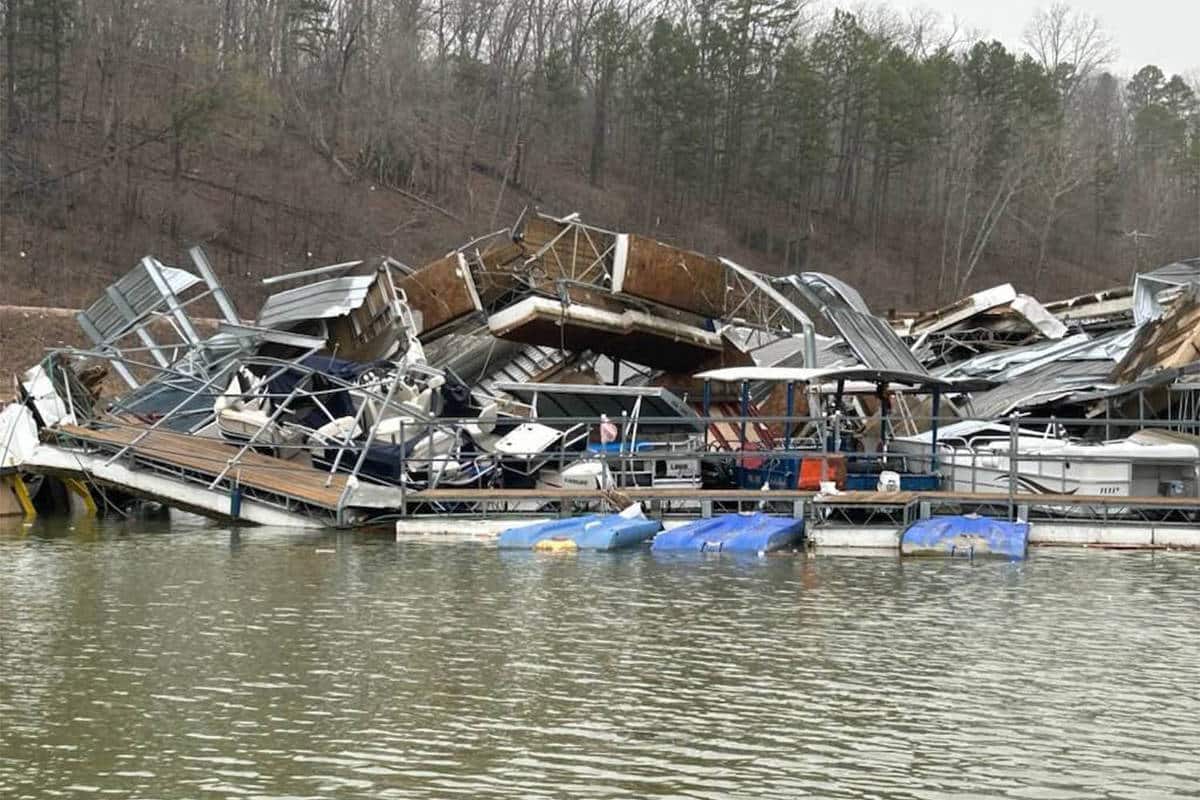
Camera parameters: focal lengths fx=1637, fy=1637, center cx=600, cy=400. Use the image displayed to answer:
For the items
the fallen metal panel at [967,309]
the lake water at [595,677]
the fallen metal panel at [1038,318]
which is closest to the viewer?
the lake water at [595,677]

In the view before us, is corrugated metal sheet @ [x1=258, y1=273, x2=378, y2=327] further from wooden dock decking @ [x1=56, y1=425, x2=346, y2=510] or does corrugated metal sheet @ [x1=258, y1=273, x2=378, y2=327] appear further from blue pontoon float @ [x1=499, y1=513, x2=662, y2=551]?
blue pontoon float @ [x1=499, y1=513, x2=662, y2=551]

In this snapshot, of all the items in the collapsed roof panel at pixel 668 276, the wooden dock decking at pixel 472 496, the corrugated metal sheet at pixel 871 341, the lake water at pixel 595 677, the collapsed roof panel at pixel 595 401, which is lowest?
the lake water at pixel 595 677

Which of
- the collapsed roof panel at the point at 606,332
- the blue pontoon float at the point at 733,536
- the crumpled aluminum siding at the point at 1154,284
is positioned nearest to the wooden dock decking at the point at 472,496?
the blue pontoon float at the point at 733,536

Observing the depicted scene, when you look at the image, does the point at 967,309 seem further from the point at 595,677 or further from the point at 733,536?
the point at 595,677

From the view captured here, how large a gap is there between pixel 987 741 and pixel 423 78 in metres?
70.6

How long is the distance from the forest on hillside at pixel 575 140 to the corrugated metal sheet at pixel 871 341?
116 feet

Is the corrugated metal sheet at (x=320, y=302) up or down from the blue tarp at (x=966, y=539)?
up

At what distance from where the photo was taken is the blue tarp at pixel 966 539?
24.3 metres

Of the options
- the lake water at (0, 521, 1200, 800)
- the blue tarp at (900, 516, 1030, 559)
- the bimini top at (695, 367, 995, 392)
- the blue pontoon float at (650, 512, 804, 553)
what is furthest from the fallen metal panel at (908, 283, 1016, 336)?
the lake water at (0, 521, 1200, 800)

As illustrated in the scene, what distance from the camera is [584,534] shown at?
25234mm

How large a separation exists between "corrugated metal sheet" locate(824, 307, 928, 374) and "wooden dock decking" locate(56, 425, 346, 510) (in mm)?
9678

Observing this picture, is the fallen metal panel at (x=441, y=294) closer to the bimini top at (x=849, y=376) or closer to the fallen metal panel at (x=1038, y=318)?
the bimini top at (x=849, y=376)

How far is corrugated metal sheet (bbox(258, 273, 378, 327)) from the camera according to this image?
1309 inches

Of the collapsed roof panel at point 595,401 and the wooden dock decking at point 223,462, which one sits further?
the collapsed roof panel at point 595,401
